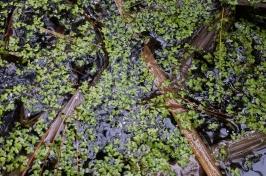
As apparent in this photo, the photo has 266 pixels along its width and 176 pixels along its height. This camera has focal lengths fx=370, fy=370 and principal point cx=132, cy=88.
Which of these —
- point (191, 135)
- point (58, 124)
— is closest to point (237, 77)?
point (191, 135)

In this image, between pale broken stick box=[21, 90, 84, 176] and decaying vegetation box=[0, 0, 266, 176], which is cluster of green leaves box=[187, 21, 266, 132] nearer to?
decaying vegetation box=[0, 0, 266, 176]

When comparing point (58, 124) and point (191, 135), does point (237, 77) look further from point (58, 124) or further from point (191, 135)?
point (58, 124)

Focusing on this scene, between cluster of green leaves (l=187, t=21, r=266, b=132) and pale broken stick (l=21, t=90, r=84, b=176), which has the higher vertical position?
cluster of green leaves (l=187, t=21, r=266, b=132)

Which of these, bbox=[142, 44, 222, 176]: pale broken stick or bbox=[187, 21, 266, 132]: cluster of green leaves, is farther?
bbox=[187, 21, 266, 132]: cluster of green leaves

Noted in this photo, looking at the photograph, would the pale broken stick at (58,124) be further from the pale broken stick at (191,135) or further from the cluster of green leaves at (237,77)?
the cluster of green leaves at (237,77)

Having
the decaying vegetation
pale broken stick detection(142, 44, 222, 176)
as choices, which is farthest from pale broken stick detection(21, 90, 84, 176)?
pale broken stick detection(142, 44, 222, 176)

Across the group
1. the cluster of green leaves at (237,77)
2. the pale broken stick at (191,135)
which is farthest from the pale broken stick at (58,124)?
the cluster of green leaves at (237,77)
